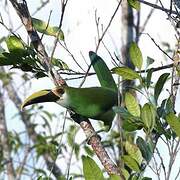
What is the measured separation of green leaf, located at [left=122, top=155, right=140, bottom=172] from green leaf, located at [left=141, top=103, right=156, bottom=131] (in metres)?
0.06

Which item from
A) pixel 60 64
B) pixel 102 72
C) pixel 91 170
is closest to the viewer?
pixel 91 170

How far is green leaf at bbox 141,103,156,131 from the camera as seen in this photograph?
2.85ft

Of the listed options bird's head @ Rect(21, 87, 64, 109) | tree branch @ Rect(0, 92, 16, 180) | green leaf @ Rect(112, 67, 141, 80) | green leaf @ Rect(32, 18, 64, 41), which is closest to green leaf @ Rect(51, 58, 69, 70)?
green leaf @ Rect(32, 18, 64, 41)

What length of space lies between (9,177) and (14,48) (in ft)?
7.04

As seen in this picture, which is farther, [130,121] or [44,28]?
[44,28]

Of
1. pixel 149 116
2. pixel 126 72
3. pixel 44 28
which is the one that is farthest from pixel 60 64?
pixel 149 116

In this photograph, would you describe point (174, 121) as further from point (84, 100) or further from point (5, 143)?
point (5, 143)

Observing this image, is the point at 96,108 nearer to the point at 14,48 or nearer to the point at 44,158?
the point at 14,48

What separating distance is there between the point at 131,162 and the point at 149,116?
0.26 ft

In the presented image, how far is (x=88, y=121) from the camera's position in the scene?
0.88 meters

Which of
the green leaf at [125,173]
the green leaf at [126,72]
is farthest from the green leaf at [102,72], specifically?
the green leaf at [125,173]

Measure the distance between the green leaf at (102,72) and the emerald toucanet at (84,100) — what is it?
2.0 inches

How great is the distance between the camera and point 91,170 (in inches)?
32.7

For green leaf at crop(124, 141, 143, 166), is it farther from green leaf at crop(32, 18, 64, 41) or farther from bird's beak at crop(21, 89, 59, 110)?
green leaf at crop(32, 18, 64, 41)
